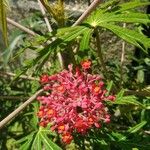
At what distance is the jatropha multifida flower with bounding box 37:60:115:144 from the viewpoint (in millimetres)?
1578

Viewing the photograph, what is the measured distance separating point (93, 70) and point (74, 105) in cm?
90

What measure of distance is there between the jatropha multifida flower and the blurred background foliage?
13 centimetres

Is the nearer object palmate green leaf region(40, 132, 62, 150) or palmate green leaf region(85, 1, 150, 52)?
palmate green leaf region(85, 1, 150, 52)

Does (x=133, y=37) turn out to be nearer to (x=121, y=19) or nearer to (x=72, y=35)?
(x=121, y=19)

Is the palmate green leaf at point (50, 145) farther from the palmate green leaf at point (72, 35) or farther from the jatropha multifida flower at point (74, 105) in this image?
the palmate green leaf at point (72, 35)

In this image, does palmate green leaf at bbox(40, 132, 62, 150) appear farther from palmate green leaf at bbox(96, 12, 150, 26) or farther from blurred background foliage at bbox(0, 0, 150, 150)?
palmate green leaf at bbox(96, 12, 150, 26)

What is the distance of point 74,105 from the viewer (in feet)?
5.16

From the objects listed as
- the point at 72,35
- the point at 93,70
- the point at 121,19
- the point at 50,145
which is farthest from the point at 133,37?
the point at 93,70

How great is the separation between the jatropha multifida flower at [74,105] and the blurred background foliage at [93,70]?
0.13 m

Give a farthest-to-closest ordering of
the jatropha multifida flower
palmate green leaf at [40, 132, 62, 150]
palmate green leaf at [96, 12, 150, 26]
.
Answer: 1. palmate green leaf at [40, 132, 62, 150]
2. palmate green leaf at [96, 12, 150, 26]
3. the jatropha multifida flower

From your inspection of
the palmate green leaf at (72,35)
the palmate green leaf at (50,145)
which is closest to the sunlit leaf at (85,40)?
the palmate green leaf at (72,35)

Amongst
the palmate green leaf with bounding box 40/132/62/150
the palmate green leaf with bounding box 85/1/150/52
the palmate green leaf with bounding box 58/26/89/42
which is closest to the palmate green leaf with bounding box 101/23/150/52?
the palmate green leaf with bounding box 85/1/150/52

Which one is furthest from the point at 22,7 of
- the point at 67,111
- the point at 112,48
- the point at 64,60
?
the point at 67,111

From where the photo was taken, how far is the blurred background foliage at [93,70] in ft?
6.04
